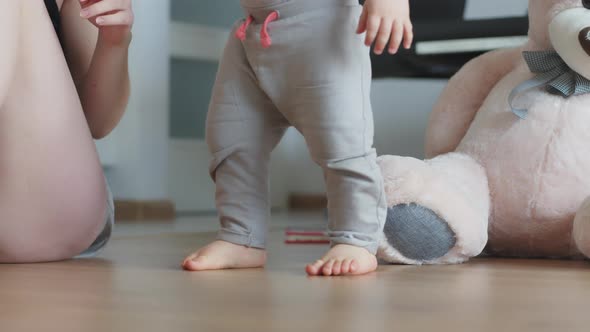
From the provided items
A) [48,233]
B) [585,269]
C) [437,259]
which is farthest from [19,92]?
[585,269]

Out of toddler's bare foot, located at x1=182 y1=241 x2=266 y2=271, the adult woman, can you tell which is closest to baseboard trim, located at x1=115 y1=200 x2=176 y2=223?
the adult woman

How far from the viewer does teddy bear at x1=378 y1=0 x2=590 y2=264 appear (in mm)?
1016

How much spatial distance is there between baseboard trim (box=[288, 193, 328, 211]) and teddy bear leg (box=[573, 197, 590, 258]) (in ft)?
5.78

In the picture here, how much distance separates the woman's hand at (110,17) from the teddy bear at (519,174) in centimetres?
34

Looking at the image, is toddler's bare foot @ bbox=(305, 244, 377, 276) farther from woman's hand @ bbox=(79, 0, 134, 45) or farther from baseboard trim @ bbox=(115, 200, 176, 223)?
baseboard trim @ bbox=(115, 200, 176, 223)

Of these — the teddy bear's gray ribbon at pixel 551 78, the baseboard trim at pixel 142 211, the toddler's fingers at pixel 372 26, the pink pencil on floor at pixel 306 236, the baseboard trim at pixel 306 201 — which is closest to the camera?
the toddler's fingers at pixel 372 26

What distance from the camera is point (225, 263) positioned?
0.95 metres

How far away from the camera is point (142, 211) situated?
2.15 metres

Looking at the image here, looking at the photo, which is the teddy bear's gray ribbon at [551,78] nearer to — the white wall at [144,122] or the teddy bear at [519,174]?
the teddy bear at [519,174]

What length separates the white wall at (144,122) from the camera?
2.11m

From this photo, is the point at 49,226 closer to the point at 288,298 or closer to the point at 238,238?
the point at 238,238

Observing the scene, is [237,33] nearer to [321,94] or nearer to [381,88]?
[321,94]

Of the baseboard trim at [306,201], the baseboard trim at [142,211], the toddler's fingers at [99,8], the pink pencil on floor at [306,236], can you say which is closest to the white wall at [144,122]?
the baseboard trim at [142,211]

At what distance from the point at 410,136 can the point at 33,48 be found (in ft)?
6.03
